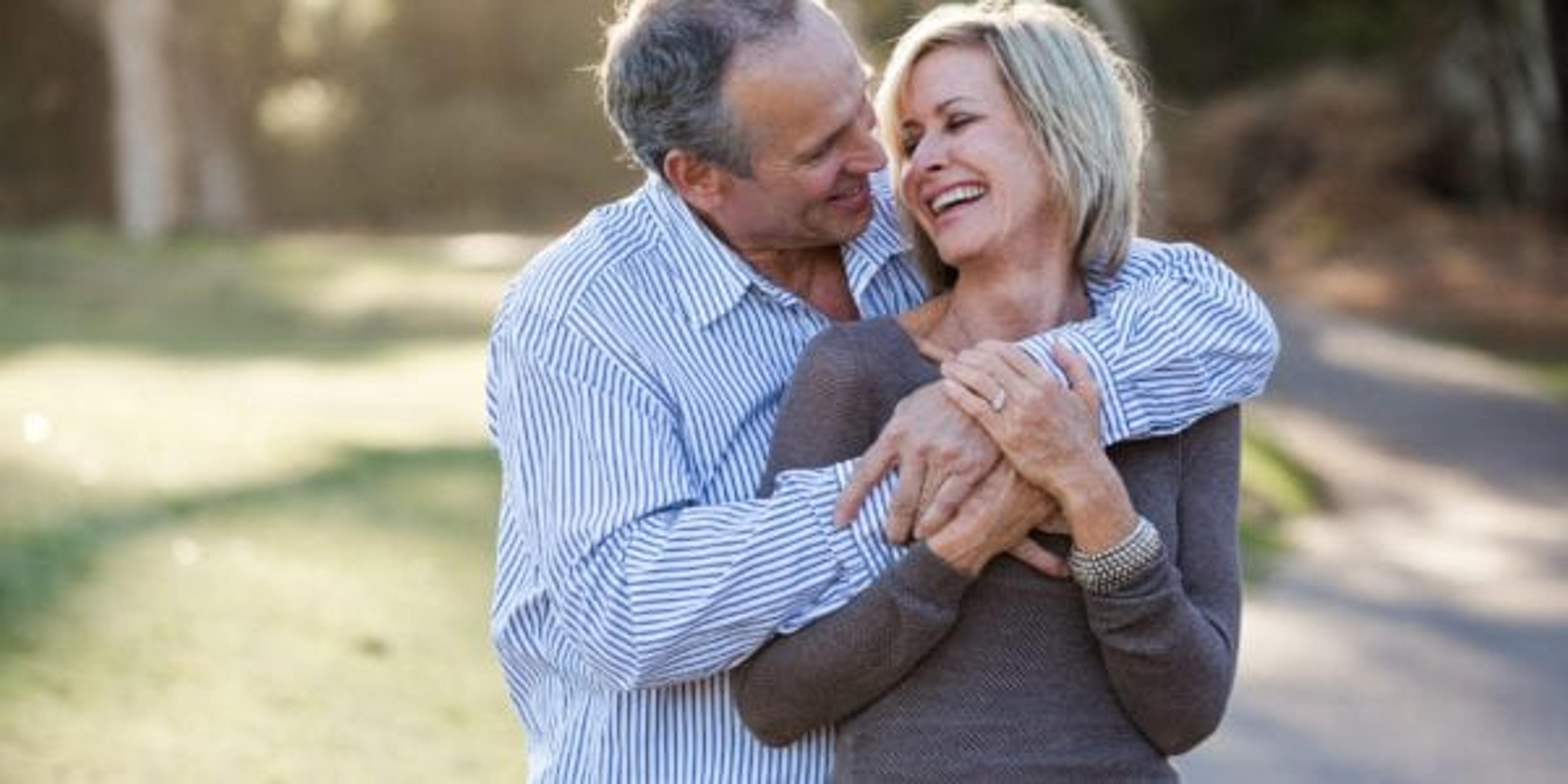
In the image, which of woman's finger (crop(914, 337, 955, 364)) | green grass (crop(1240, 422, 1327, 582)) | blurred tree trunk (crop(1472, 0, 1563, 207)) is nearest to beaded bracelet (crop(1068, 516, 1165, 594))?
woman's finger (crop(914, 337, 955, 364))

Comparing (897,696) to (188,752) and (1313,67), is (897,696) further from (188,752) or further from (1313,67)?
(1313,67)

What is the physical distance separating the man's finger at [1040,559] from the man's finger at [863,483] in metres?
0.17

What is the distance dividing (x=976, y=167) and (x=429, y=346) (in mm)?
14476

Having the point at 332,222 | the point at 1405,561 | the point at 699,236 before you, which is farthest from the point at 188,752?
the point at 332,222

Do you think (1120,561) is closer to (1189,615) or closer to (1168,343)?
(1189,615)

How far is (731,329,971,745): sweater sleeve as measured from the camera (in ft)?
9.98

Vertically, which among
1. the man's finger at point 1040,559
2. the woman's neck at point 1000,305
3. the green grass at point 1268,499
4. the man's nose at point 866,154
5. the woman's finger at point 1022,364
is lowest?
the green grass at point 1268,499

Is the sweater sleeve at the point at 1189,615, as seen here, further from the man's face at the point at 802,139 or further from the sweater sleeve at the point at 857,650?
the man's face at the point at 802,139

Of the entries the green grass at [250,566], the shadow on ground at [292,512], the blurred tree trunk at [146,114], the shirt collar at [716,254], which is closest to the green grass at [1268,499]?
the green grass at [250,566]

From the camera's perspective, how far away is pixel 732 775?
3.31m

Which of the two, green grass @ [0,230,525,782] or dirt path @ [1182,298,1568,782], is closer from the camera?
green grass @ [0,230,525,782]

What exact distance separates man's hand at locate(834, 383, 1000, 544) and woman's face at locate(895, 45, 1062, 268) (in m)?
0.28

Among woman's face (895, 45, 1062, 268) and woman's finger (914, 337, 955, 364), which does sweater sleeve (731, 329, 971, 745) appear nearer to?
woman's finger (914, 337, 955, 364)

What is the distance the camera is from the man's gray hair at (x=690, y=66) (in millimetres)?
3502
